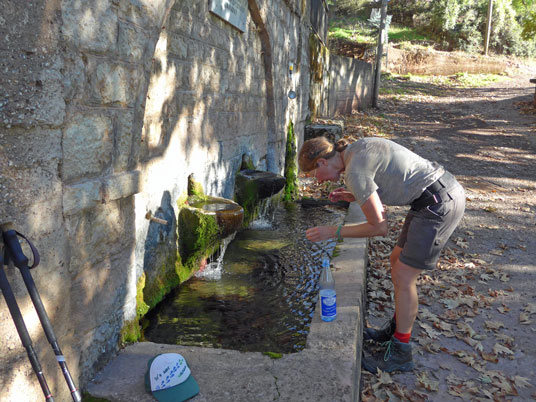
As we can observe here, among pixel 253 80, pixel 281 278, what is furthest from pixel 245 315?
pixel 253 80

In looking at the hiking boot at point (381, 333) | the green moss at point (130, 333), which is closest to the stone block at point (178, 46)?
the green moss at point (130, 333)

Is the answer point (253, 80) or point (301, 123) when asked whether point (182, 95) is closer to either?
point (253, 80)

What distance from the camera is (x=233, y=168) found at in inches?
237

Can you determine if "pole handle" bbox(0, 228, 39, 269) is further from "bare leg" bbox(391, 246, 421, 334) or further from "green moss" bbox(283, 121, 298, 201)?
"green moss" bbox(283, 121, 298, 201)

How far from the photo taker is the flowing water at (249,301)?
341 cm

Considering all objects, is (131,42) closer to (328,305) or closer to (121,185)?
(121,185)

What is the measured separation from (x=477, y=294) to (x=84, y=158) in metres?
3.88

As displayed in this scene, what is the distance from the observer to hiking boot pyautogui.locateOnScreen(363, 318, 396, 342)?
343cm

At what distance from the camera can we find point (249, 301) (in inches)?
158

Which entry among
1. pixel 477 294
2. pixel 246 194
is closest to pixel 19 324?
pixel 477 294

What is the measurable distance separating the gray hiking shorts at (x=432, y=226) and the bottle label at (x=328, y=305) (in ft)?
1.83

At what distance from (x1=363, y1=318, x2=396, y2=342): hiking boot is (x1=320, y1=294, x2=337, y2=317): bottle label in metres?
0.62

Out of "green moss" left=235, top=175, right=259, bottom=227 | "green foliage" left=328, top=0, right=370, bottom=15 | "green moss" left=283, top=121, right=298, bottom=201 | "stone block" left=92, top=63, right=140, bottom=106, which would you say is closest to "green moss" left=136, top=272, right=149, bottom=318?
"stone block" left=92, top=63, right=140, bottom=106

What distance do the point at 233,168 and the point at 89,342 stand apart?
3805mm
